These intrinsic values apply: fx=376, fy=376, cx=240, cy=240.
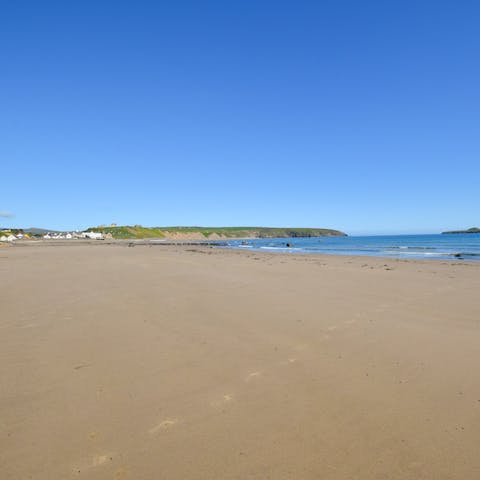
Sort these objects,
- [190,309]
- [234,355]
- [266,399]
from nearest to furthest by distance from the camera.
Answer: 1. [266,399]
2. [234,355]
3. [190,309]

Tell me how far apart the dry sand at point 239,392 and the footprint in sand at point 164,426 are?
0.02 metres

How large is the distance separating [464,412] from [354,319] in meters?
4.49

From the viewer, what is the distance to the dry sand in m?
3.45

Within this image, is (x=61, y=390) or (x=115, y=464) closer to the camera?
(x=115, y=464)

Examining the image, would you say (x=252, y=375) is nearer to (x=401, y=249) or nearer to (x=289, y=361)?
(x=289, y=361)

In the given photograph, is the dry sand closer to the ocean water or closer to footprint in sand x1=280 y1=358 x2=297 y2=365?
footprint in sand x1=280 y1=358 x2=297 y2=365

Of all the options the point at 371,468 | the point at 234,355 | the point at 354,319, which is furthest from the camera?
the point at 354,319

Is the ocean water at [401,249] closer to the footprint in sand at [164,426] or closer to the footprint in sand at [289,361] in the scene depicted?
the footprint in sand at [289,361]

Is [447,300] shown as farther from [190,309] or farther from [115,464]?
[115,464]

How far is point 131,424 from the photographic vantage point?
404cm

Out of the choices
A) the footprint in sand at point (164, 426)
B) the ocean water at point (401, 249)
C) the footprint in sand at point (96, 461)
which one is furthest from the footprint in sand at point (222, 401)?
the ocean water at point (401, 249)

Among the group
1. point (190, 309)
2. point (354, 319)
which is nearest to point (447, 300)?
point (354, 319)

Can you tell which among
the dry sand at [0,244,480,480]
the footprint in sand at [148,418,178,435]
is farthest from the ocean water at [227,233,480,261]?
the footprint in sand at [148,418,178,435]

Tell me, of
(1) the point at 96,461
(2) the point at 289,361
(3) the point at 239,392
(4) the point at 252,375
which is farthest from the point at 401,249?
(1) the point at 96,461
